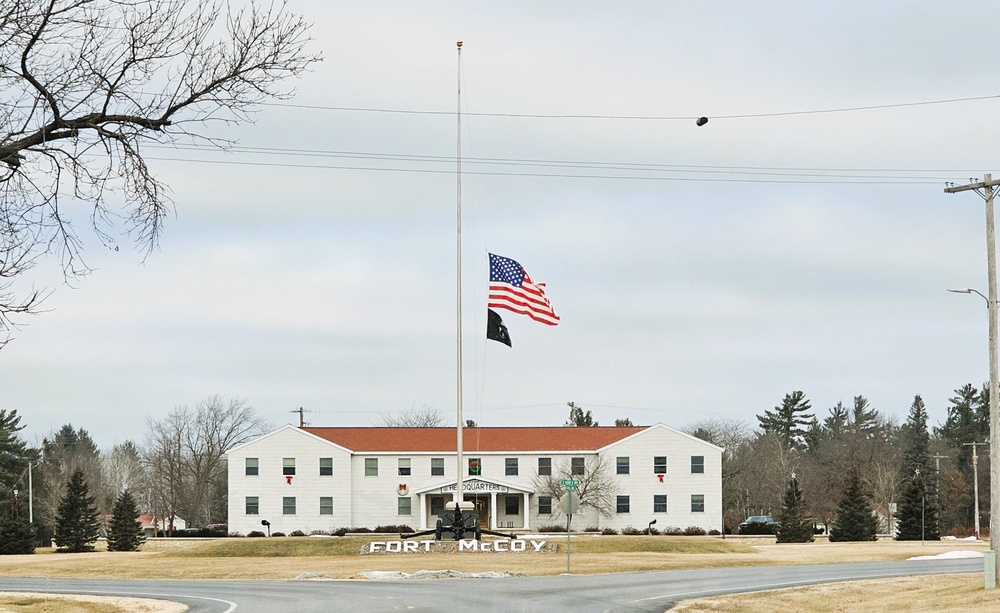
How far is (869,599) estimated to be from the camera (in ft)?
95.3

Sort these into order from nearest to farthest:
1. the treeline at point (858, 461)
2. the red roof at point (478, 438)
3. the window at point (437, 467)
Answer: the window at point (437, 467) < the red roof at point (478, 438) < the treeline at point (858, 461)

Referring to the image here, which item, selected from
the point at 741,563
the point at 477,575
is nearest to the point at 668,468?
the point at 741,563

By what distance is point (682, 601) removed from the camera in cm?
2661

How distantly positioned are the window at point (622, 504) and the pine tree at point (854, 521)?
1432 centimetres

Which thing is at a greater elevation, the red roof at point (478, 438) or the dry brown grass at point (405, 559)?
the red roof at point (478, 438)

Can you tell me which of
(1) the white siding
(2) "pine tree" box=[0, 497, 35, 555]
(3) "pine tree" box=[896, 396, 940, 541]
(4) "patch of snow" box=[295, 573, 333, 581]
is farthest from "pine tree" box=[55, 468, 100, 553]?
(3) "pine tree" box=[896, 396, 940, 541]

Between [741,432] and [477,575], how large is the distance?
115m

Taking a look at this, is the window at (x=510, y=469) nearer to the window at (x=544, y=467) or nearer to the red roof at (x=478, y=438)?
the red roof at (x=478, y=438)

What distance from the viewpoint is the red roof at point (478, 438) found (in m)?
82.3

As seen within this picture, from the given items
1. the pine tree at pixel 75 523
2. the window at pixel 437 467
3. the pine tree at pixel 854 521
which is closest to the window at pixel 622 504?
the window at pixel 437 467

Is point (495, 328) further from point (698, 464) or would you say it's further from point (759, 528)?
point (759, 528)

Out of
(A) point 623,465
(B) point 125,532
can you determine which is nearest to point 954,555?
(A) point 623,465

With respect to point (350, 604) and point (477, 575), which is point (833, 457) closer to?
point (477, 575)

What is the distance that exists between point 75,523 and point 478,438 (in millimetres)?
27904
